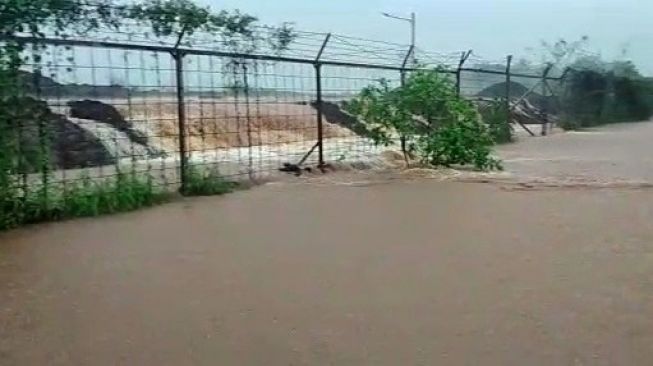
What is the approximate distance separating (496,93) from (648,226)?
14.5 meters

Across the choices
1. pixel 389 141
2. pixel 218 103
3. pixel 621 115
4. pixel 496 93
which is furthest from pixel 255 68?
pixel 621 115

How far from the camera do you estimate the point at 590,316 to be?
404cm

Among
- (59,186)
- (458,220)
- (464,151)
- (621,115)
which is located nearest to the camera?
(458,220)

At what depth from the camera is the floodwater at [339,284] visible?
359 centimetres

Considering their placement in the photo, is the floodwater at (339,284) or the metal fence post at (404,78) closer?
the floodwater at (339,284)

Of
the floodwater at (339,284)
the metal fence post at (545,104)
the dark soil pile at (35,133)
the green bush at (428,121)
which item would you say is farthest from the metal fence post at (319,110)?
the metal fence post at (545,104)

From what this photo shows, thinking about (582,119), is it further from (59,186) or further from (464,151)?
(59,186)

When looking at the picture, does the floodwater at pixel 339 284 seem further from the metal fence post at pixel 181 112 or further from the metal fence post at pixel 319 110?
the metal fence post at pixel 319 110

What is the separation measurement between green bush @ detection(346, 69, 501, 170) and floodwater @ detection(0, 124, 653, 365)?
335 cm

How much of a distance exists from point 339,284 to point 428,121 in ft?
25.4

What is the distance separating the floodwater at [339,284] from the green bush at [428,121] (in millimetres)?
3345

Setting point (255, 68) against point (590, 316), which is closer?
point (590, 316)

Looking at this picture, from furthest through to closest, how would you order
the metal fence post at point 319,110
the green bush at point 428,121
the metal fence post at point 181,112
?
the green bush at point 428,121 → the metal fence post at point 319,110 → the metal fence post at point 181,112

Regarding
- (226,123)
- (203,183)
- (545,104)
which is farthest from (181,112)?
(545,104)
